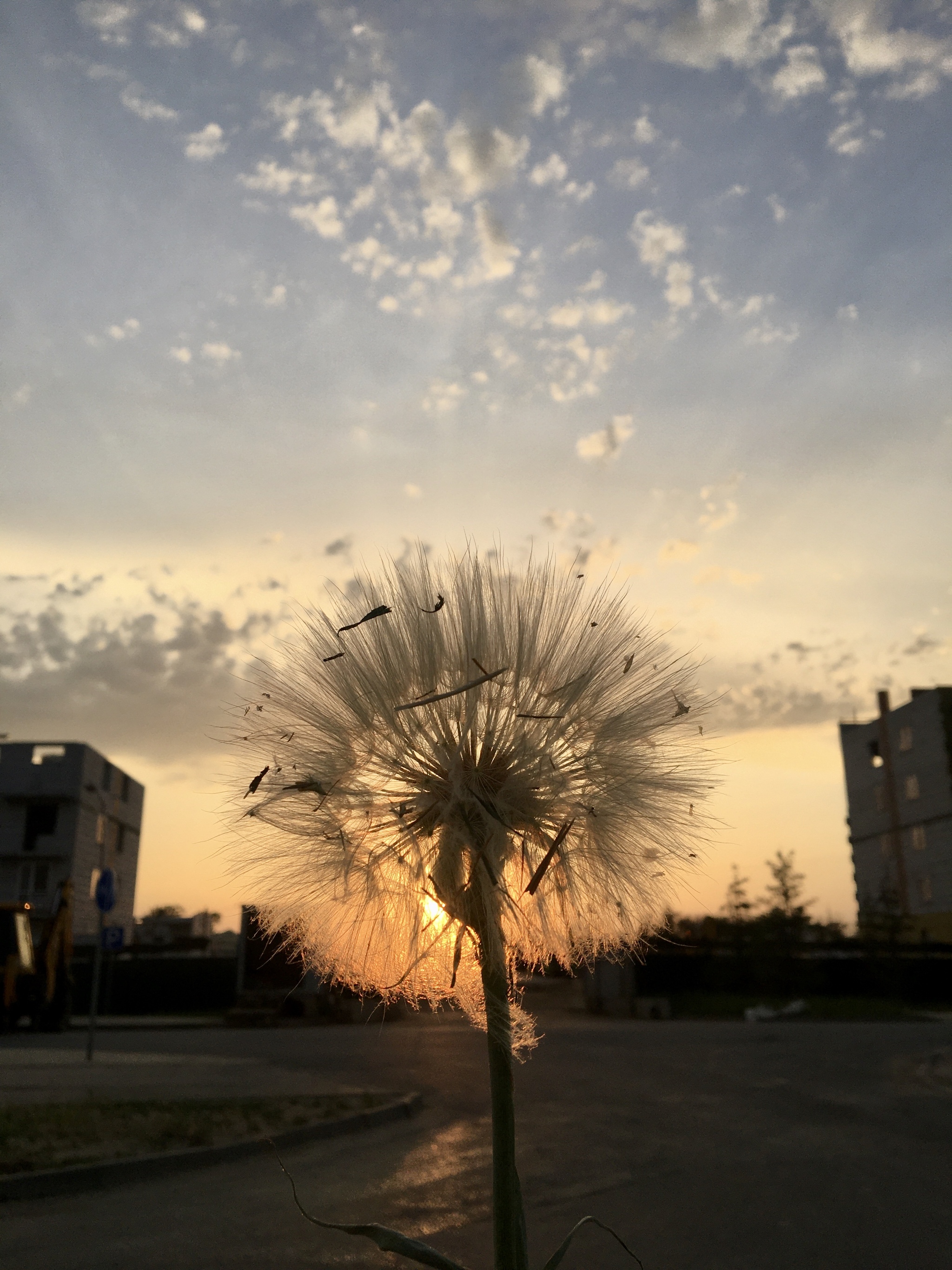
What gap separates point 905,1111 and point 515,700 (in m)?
11.7

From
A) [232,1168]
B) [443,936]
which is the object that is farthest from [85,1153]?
[443,936]

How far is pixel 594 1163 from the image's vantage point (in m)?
7.93

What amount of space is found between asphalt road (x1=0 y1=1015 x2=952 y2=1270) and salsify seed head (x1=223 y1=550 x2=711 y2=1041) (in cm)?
422

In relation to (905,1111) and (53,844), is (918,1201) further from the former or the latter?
(53,844)

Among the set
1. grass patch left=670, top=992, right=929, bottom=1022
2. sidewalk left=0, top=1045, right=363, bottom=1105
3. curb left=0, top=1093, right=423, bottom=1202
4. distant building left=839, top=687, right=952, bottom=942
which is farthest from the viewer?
distant building left=839, top=687, right=952, bottom=942

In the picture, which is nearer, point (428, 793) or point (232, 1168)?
point (428, 793)

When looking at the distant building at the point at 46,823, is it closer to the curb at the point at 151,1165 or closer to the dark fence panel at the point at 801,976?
the dark fence panel at the point at 801,976

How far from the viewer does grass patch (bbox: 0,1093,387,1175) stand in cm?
718

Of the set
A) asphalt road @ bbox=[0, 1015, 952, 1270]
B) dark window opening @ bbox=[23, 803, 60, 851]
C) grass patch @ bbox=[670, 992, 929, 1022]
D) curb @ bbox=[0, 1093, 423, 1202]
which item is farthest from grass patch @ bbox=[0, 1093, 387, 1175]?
dark window opening @ bbox=[23, 803, 60, 851]

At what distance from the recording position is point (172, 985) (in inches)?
1347

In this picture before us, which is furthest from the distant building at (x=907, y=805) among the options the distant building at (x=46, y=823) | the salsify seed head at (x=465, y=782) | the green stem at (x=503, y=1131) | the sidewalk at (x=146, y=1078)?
the green stem at (x=503, y=1131)

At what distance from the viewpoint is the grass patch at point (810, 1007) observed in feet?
97.4

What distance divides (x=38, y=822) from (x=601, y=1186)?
58674 millimetres

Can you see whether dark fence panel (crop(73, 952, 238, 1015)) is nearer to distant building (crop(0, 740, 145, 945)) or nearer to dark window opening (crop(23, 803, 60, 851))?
distant building (crop(0, 740, 145, 945))
